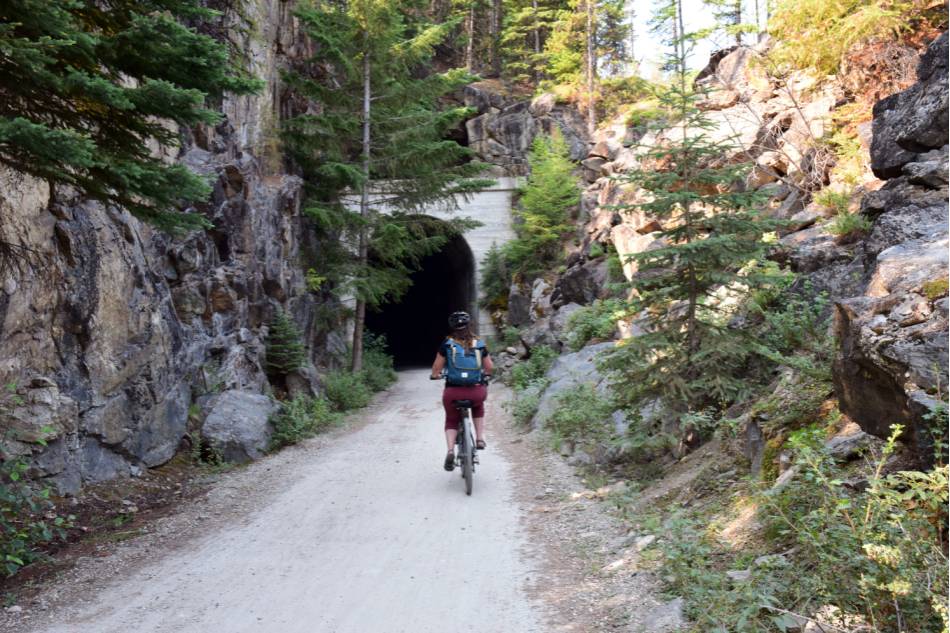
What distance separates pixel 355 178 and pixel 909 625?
14.4 meters

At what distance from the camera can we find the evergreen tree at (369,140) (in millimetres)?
15531

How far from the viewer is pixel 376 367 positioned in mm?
17859

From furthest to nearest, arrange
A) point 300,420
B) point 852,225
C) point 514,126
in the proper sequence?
point 514,126, point 300,420, point 852,225

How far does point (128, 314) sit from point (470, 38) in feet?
86.8

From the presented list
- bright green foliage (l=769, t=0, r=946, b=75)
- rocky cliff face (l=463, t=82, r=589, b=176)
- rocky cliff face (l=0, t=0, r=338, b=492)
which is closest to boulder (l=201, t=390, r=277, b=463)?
rocky cliff face (l=0, t=0, r=338, b=492)

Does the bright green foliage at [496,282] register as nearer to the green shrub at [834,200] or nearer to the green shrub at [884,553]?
the green shrub at [834,200]

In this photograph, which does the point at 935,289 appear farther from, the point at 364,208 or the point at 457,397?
the point at 364,208

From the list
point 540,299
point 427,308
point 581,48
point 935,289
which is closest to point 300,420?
point 935,289

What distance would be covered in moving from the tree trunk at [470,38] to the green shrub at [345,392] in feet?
67.5

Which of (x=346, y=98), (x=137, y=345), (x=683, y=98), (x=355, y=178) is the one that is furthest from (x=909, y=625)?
(x=346, y=98)

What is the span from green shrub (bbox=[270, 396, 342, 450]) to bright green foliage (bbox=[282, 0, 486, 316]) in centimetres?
433

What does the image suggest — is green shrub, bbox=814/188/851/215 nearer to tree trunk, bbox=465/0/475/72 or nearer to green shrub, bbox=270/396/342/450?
green shrub, bbox=270/396/342/450

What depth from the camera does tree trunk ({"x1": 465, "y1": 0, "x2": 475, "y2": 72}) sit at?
30.1 meters


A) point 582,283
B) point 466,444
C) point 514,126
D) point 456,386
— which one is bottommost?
point 466,444
